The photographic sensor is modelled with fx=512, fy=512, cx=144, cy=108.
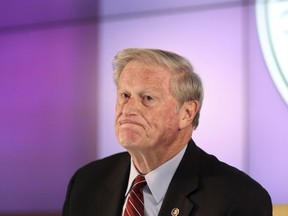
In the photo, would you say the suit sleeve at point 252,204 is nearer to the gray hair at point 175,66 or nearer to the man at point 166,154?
the man at point 166,154

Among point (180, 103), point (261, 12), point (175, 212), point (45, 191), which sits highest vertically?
point (261, 12)

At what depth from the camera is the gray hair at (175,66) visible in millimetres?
1523

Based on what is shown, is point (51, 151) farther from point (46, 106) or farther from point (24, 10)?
point (24, 10)

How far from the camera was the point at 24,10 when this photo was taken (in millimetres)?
2588

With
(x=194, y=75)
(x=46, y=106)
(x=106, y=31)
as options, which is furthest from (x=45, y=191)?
(x=194, y=75)

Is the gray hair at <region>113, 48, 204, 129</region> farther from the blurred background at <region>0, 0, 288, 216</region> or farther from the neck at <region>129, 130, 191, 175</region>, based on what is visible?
the blurred background at <region>0, 0, 288, 216</region>

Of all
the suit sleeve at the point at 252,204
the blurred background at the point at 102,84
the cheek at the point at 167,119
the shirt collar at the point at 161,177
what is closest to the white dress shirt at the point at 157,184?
the shirt collar at the point at 161,177

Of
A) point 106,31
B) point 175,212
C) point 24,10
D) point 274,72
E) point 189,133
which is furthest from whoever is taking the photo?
point 24,10

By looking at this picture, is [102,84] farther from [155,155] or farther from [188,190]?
[188,190]

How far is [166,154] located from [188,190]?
14cm

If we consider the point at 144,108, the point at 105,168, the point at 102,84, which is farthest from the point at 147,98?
the point at 102,84

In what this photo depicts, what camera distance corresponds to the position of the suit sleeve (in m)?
1.45

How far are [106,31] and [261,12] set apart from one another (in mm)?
741

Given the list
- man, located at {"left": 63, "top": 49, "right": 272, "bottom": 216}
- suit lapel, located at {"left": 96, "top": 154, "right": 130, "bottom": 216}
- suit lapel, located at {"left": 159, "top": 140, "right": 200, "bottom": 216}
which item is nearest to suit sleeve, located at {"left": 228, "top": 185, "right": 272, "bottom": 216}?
man, located at {"left": 63, "top": 49, "right": 272, "bottom": 216}
